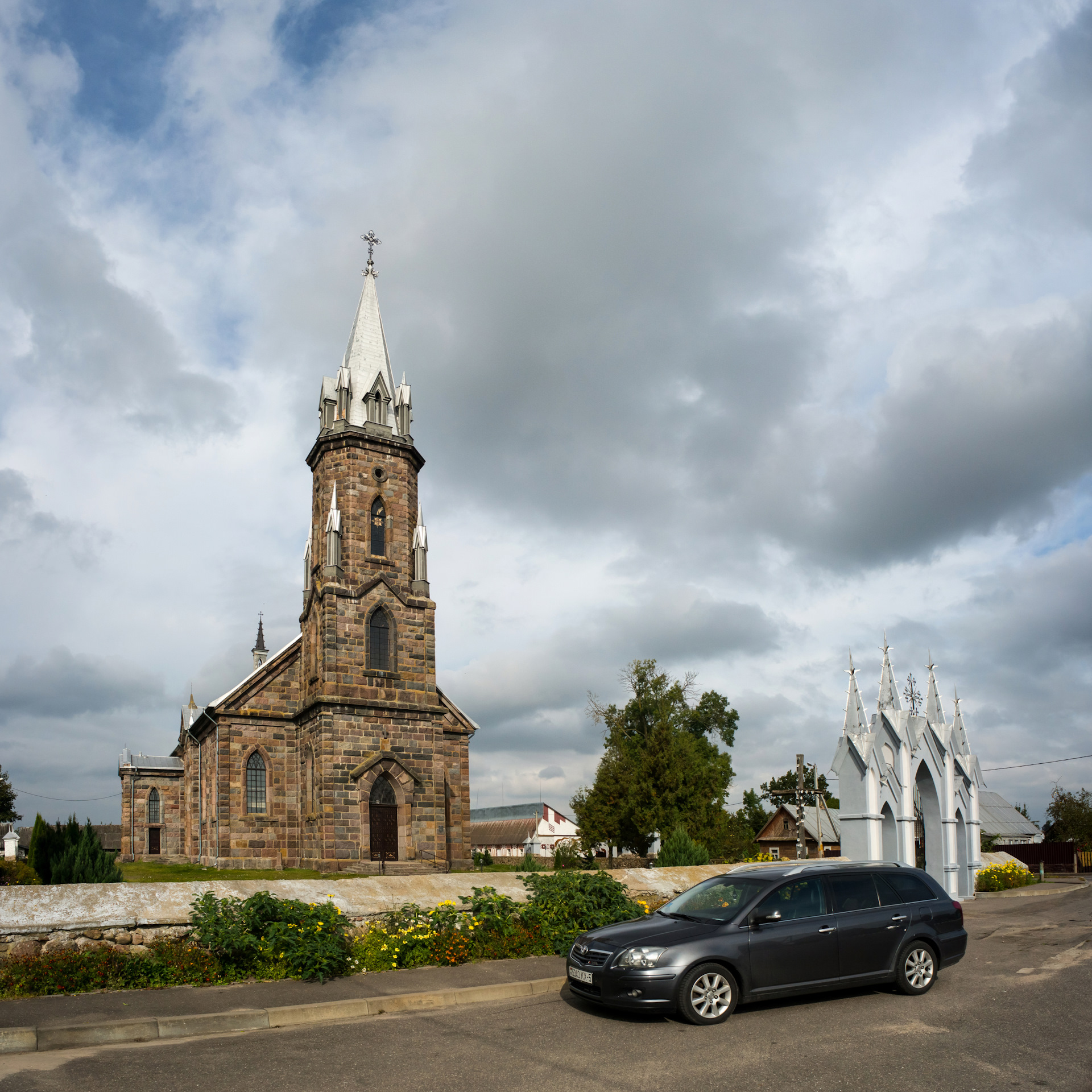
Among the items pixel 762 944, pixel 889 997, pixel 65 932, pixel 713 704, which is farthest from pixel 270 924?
pixel 713 704

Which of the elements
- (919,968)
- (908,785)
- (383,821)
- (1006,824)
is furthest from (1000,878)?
(1006,824)

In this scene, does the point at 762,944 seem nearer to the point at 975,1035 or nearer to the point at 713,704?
the point at 975,1035

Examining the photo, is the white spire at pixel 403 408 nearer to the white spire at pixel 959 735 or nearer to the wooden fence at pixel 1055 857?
the white spire at pixel 959 735

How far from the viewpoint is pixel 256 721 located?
31.0m

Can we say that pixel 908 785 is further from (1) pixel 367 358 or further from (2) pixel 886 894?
(1) pixel 367 358

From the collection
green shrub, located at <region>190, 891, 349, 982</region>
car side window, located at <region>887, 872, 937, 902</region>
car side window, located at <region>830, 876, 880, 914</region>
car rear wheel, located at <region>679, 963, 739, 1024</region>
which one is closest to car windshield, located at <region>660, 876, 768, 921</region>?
car rear wheel, located at <region>679, 963, 739, 1024</region>

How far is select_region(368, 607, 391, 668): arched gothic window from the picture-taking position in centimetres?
3012

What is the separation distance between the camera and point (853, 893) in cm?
967

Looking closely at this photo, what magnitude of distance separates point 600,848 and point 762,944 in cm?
3182

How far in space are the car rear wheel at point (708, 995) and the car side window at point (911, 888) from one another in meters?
2.62

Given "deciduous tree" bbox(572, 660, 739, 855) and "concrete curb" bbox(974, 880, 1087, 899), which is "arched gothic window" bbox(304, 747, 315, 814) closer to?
"deciduous tree" bbox(572, 660, 739, 855)

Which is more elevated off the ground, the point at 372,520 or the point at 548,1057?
the point at 372,520

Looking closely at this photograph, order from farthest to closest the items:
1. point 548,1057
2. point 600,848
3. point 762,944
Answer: point 600,848, point 762,944, point 548,1057

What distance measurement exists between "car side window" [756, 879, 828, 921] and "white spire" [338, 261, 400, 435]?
85.5 ft
